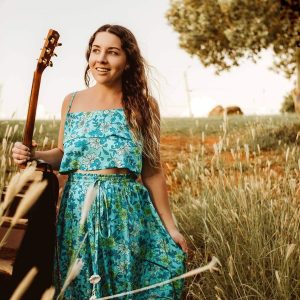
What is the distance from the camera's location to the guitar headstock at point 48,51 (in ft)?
6.44

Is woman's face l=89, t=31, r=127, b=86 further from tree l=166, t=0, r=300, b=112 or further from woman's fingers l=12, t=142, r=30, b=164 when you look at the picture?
tree l=166, t=0, r=300, b=112

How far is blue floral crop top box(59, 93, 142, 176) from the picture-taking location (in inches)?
90.4

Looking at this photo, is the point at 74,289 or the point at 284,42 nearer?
the point at 74,289

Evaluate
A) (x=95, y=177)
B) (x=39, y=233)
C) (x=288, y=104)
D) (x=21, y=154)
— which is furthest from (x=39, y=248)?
(x=288, y=104)

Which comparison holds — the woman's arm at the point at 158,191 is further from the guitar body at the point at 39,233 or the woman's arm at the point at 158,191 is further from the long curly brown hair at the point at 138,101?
the guitar body at the point at 39,233

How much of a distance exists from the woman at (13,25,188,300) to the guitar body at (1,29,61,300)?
0.25 meters

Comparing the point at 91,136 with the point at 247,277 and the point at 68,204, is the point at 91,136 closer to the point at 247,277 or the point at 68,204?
the point at 68,204

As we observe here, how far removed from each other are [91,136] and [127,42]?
0.53 m

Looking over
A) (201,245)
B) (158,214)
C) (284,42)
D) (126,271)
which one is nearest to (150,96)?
(158,214)

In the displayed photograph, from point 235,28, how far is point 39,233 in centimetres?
1323

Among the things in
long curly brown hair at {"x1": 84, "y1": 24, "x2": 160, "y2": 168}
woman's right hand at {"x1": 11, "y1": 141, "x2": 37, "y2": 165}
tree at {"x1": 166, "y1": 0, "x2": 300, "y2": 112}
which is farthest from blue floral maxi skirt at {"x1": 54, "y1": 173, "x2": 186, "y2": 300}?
tree at {"x1": 166, "y1": 0, "x2": 300, "y2": 112}

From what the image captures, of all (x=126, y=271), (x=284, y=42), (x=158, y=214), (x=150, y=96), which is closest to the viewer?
(x=126, y=271)

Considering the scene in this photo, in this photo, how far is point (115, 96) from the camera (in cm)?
248

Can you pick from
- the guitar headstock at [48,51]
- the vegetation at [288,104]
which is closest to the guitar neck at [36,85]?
the guitar headstock at [48,51]
